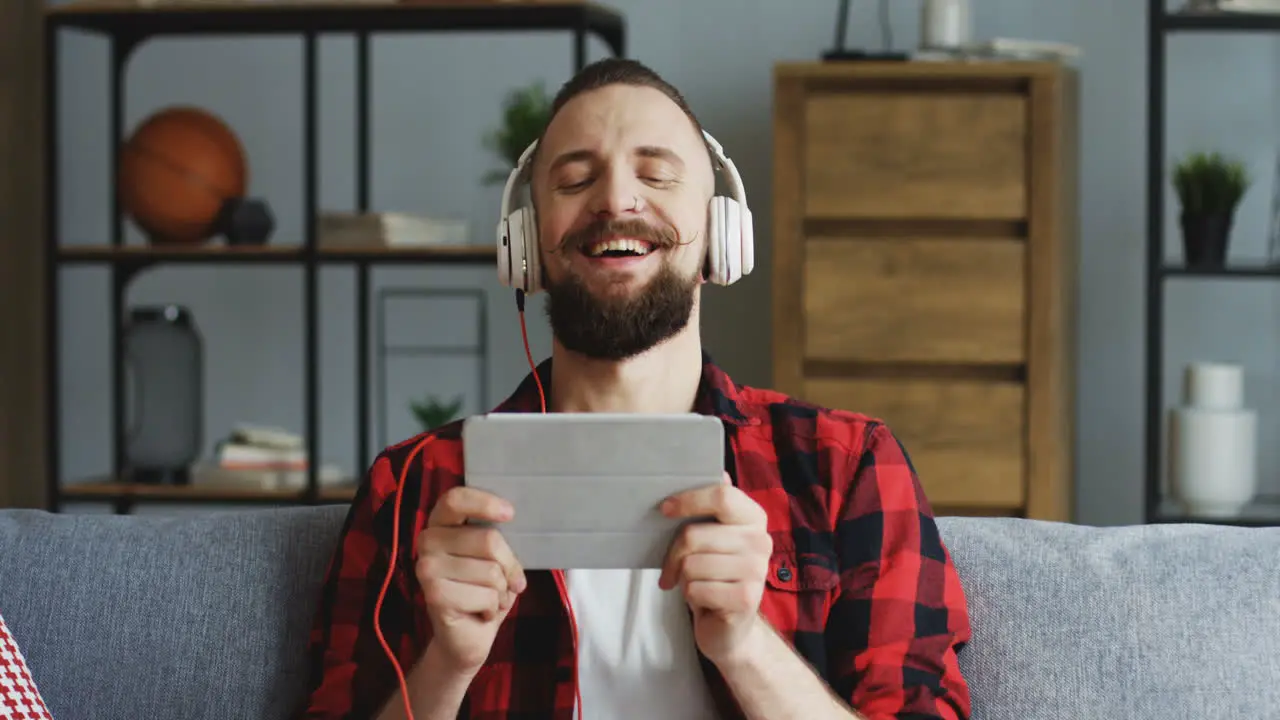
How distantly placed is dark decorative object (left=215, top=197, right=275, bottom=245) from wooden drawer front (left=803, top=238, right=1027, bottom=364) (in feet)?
4.00

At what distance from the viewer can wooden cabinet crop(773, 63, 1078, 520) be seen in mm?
2988

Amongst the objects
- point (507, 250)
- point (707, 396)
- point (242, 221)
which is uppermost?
point (242, 221)

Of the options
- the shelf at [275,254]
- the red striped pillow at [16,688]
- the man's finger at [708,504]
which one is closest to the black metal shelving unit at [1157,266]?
the shelf at [275,254]

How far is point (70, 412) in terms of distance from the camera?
3.83 m

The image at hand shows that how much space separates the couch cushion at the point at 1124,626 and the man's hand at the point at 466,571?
1.58 ft

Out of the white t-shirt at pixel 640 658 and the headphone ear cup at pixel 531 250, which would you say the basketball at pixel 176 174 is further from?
the white t-shirt at pixel 640 658

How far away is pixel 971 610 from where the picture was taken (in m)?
1.36

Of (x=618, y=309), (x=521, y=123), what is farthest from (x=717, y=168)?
(x=521, y=123)

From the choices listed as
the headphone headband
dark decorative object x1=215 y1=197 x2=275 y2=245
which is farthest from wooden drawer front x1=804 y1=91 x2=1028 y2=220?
the headphone headband

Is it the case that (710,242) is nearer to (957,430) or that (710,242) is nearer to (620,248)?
(620,248)

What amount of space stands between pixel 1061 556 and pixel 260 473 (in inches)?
87.0

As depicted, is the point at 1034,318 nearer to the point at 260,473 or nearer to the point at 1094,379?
the point at 1094,379

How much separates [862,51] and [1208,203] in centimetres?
80

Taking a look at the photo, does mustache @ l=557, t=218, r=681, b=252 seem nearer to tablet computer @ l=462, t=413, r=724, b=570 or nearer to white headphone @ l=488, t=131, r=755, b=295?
white headphone @ l=488, t=131, r=755, b=295
